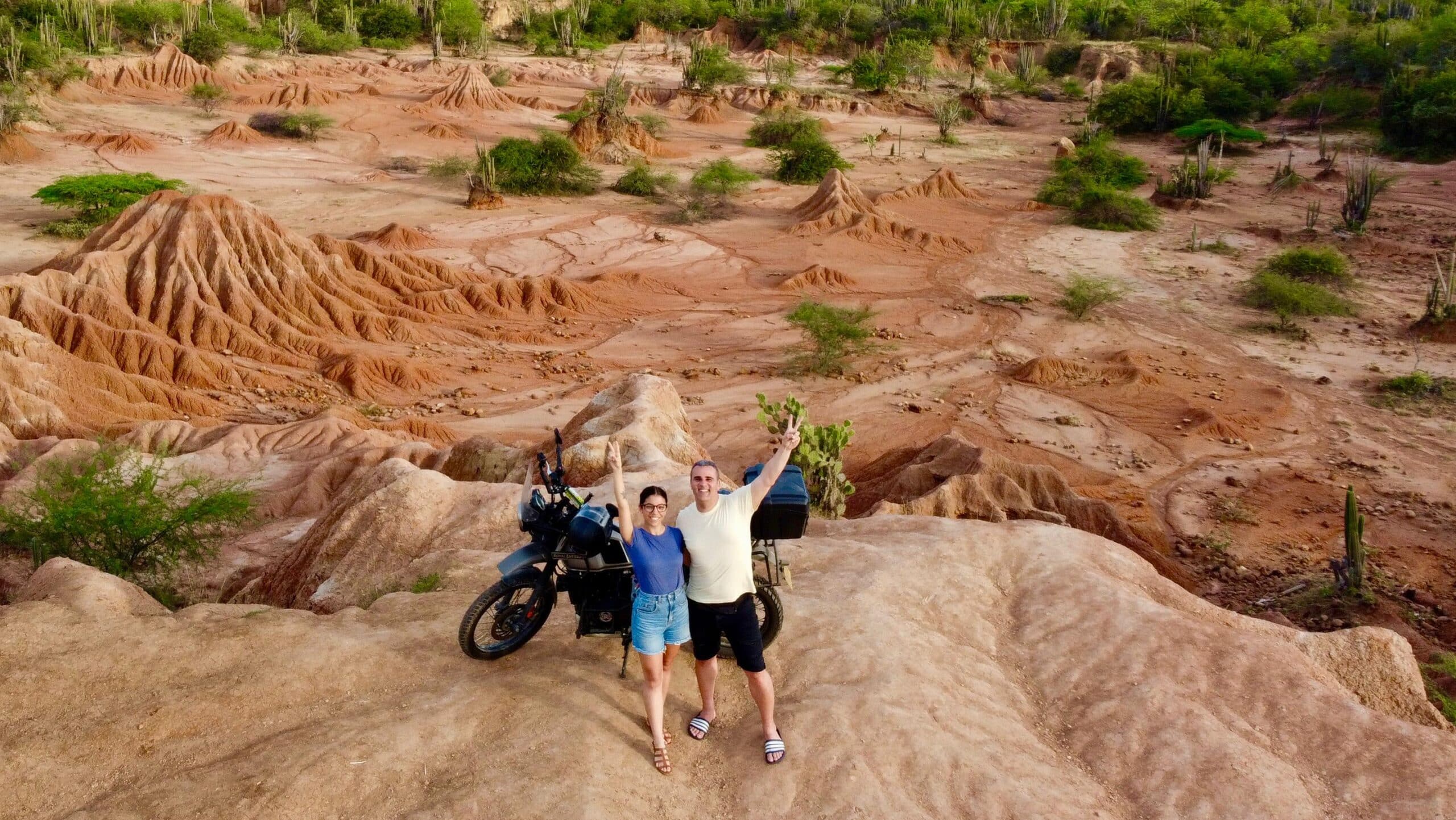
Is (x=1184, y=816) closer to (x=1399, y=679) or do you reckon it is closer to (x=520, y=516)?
(x=1399, y=679)

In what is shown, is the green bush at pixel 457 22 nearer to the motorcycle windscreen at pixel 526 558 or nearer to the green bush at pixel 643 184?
the green bush at pixel 643 184

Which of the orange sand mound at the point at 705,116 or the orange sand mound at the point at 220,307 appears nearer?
the orange sand mound at the point at 220,307

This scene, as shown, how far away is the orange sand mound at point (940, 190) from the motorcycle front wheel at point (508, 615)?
28932 mm

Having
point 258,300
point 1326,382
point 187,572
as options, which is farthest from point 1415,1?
point 187,572

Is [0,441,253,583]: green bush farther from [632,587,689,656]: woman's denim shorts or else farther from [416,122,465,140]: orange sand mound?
[416,122,465,140]: orange sand mound

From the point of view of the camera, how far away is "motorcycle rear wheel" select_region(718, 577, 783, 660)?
4812 mm

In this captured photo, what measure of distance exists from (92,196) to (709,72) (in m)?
31.9

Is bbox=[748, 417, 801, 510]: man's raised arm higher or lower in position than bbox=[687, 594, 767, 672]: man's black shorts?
higher

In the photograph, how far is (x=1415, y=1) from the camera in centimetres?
5272

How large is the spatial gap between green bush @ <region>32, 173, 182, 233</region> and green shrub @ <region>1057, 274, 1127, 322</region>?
71.5 ft

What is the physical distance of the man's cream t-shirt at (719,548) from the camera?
4.20 m

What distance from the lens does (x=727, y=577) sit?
421cm

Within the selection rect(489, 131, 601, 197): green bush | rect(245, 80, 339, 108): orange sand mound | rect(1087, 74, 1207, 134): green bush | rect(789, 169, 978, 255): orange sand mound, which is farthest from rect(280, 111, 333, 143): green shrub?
rect(1087, 74, 1207, 134): green bush

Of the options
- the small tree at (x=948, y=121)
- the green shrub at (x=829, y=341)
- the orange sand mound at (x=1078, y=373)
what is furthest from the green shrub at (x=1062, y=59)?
the orange sand mound at (x=1078, y=373)
